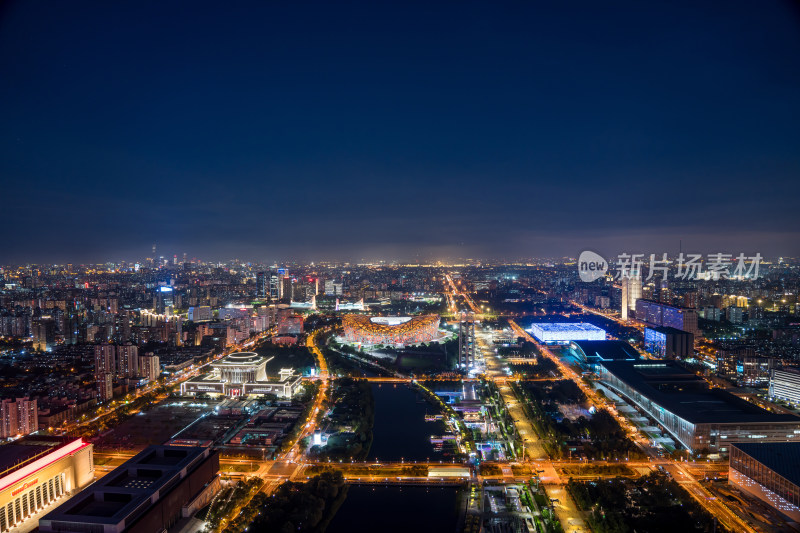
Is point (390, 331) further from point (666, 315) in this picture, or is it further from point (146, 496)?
point (146, 496)

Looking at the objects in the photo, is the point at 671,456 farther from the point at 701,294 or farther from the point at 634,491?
the point at 701,294

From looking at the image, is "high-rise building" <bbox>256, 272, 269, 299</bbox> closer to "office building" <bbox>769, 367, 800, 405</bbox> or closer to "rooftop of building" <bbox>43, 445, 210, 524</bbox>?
"rooftop of building" <bbox>43, 445, 210, 524</bbox>

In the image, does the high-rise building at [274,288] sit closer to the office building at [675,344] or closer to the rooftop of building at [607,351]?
the rooftop of building at [607,351]

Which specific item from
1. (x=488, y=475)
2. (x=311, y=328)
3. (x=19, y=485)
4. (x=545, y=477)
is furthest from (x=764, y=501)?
(x=311, y=328)

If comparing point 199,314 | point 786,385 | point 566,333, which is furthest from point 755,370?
point 199,314

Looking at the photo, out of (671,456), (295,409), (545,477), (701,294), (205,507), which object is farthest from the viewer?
(701,294)

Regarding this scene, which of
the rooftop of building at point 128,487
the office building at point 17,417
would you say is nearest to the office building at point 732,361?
the rooftop of building at point 128,487
